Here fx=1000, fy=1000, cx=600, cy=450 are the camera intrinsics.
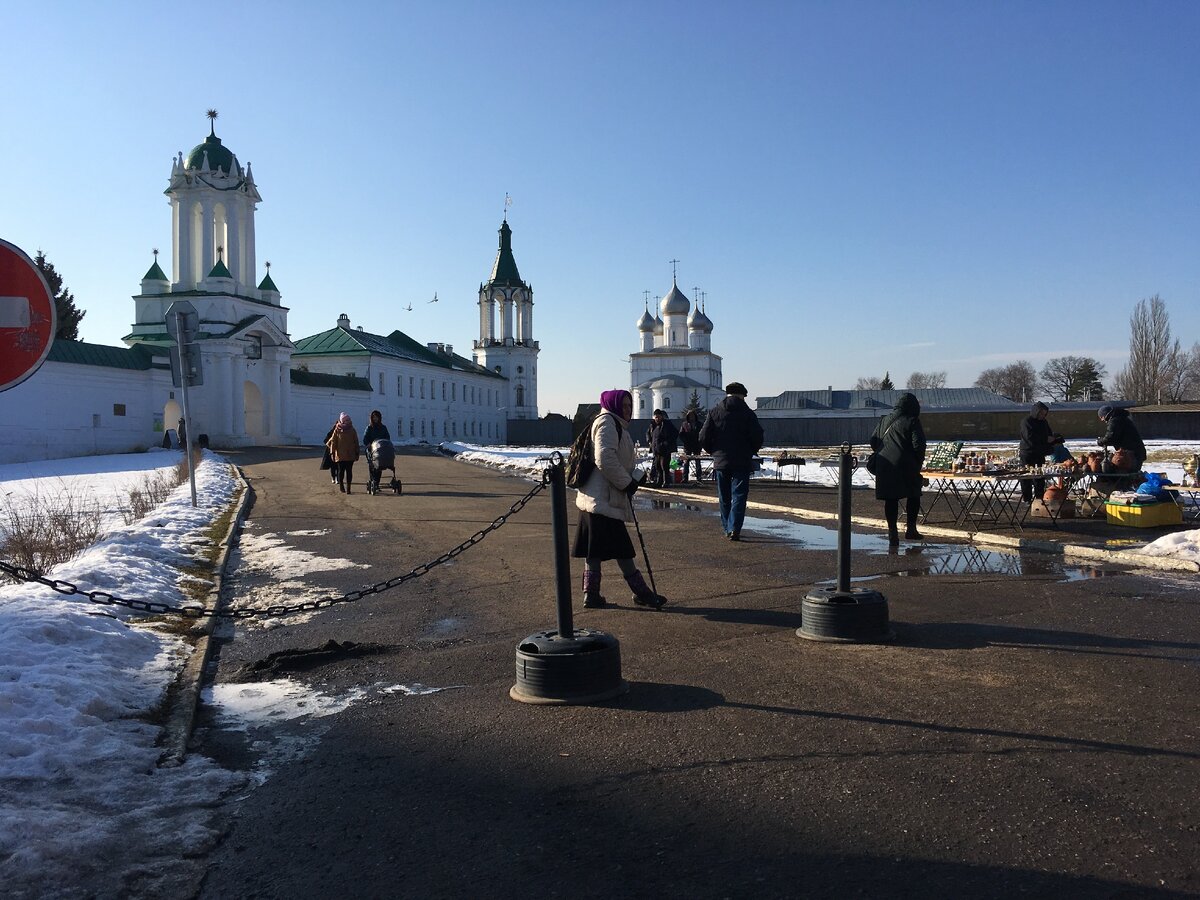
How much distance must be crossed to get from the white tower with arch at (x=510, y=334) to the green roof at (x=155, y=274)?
49.9m

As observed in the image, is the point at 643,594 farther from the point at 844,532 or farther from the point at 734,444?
the point at 734,444

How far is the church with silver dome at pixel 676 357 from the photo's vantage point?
4707 inches

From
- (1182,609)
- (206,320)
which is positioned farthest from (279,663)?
(206,320)

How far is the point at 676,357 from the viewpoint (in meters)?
121

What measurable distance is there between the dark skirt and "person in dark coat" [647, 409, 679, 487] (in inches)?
595

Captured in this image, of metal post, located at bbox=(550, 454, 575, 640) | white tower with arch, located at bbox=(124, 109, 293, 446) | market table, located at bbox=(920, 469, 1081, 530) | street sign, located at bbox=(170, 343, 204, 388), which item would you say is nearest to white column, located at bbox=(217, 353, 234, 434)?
white tower with arch, located at bbox=(124, 109, 293, 446)

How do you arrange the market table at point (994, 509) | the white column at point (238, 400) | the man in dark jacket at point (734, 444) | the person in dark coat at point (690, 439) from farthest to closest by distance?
the white column at point (238, 400) → the person in dark coat at point (690, 439) → the market table at point (994, 509) → the man in dark jacket at point (734, 444)

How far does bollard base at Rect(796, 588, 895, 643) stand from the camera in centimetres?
679

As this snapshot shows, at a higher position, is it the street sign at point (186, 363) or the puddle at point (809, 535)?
the street sign at point (186, 363)

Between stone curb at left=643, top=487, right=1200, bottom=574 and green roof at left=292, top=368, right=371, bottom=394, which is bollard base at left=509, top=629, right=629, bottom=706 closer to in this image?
stone curb at left=643, top=487, right=1200, bottom=574

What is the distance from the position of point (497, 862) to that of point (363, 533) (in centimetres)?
1133

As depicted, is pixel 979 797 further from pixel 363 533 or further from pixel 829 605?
pixel 363 533

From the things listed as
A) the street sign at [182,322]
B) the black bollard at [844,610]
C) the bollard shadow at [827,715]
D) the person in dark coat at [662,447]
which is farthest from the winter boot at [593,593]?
the person in dark coat at [662,447]

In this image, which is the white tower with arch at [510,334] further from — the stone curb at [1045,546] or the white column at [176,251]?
the stone curb at [1045,546]
